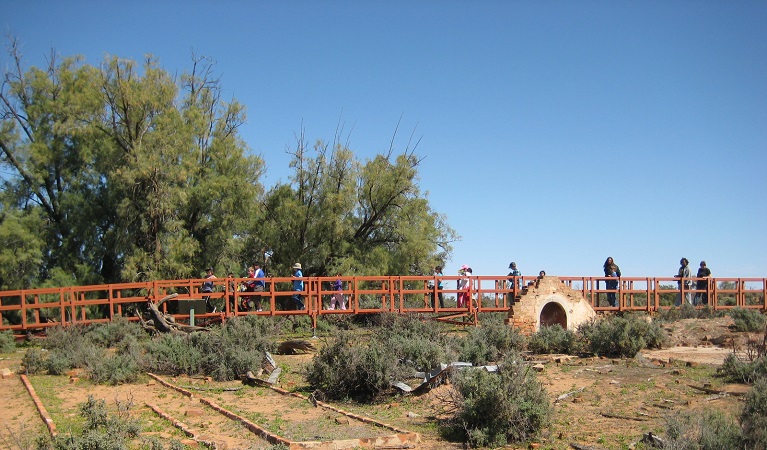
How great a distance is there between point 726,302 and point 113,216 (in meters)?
24.7

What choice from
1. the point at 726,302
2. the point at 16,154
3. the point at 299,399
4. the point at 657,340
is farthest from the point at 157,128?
the point at 726,302

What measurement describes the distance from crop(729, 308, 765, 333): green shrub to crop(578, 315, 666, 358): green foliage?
11.7ft

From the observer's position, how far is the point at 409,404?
1228cm

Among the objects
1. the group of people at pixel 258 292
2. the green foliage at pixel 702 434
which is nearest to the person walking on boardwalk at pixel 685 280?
the group of people at pixel 258 292

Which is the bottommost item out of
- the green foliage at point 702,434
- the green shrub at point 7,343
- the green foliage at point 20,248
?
the green shrub at point 7,343

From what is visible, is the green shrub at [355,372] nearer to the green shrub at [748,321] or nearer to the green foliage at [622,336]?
the green foliage at [622,336]

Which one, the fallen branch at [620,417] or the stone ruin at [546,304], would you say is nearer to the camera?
the fallen branch at [620,417]

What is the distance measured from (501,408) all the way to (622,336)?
7807 millimetres

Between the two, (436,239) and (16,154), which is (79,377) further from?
(436,239)

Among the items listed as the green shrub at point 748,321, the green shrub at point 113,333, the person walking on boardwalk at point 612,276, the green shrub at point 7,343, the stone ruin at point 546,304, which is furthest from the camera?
the person walking on boardwalk at point 612,276

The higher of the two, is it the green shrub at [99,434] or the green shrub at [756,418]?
the green shrub at [756,418]

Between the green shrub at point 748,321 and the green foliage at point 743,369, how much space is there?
291 inches

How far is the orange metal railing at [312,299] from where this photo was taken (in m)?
20.1

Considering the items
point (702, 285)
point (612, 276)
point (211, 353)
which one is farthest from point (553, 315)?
point (211, 353)
